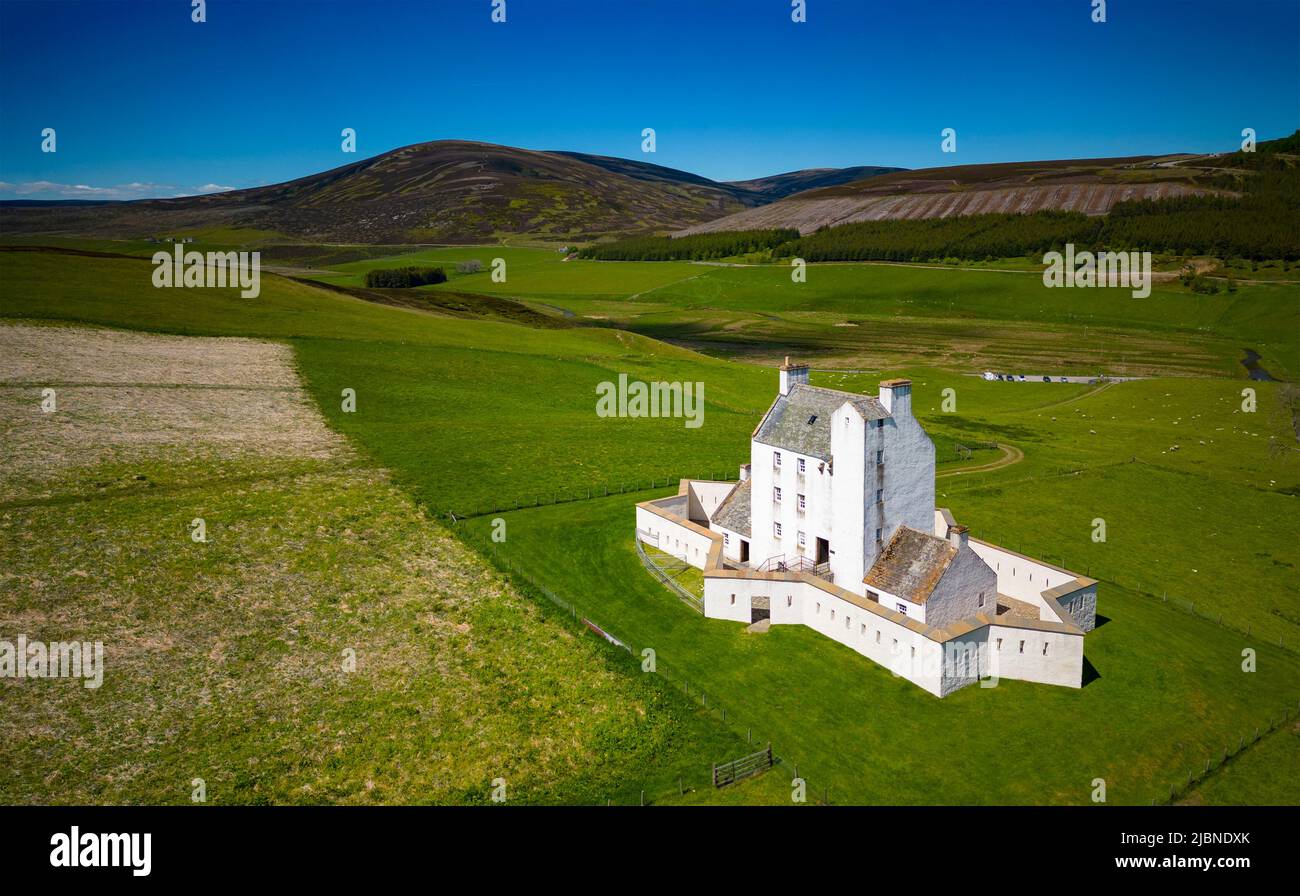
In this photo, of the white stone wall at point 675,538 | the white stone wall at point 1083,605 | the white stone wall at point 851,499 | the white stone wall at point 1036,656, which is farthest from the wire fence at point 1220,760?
the white stone wall at point 675,538

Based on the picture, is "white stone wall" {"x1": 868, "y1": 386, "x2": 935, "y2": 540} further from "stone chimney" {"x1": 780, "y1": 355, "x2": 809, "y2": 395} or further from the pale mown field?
the pale mown field

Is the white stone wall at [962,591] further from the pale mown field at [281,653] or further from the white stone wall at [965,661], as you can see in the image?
the pale mown field at [281,653]

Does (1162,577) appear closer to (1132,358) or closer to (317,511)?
(317,511)

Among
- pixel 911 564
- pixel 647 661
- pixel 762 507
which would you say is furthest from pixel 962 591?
pixel 647 661

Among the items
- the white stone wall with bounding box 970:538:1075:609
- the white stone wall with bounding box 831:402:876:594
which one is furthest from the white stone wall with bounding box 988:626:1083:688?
the white stone wall with bounding box 831:402:876:594
